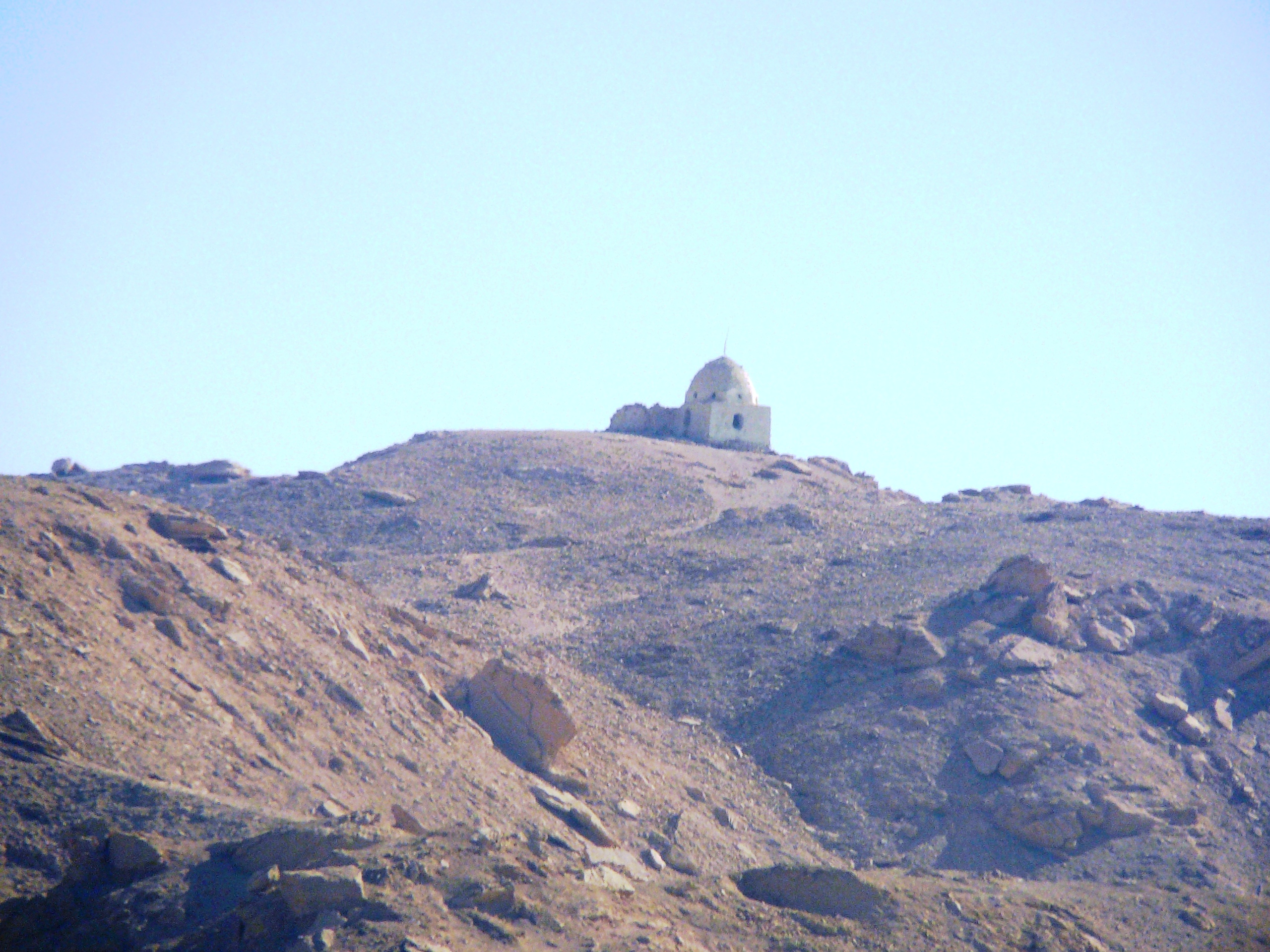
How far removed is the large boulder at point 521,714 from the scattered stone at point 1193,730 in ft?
28.9

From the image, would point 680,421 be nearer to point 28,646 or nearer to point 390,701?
point 390,701

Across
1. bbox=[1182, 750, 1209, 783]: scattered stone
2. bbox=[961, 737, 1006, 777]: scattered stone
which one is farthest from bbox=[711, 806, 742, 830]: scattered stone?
bbox=[1182, 750, 1209, 783]: scattered stone

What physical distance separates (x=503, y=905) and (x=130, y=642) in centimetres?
552

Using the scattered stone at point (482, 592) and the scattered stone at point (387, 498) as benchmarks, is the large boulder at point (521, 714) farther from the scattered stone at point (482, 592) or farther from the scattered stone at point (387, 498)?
the scattered stone at point (387, 498)

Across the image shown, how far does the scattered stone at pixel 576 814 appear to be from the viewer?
1350cm

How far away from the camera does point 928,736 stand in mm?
17719

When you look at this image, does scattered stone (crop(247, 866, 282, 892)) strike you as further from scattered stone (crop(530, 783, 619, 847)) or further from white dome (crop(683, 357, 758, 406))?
white dome (crop(683, 357, 758, 406))

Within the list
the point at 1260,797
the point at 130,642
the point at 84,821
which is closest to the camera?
the point at 84,821

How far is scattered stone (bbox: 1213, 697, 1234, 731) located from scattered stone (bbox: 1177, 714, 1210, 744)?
14.2 inches

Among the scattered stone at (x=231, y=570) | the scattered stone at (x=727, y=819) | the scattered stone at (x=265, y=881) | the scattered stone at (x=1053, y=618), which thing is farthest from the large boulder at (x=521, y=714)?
the scattered stone at (x=1053, y=618)

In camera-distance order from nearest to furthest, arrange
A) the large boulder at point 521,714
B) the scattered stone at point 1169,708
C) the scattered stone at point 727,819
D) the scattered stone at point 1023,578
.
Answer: the large boulder at point 521,714 < the scattered stone at point 727,819 < the scattered stone at point 1169,708 < the scattered stone at point 1023,578

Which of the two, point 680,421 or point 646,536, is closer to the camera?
point 646,536

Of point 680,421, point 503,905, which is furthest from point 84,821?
point 680,421

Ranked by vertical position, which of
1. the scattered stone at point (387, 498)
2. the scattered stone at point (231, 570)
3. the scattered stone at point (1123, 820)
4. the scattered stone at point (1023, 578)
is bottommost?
the scattered stone at point (1123, 820)
